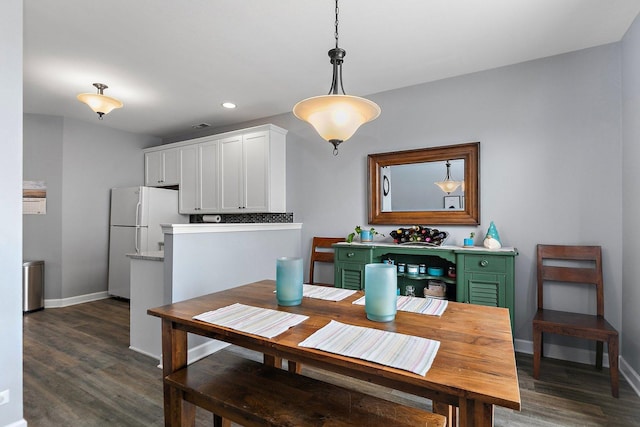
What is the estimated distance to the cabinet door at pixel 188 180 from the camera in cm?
452

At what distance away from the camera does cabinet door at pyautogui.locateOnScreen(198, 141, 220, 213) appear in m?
4.31

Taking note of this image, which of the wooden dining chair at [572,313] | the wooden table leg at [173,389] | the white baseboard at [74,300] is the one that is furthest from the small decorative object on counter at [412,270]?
the white baseboard at [74,300]

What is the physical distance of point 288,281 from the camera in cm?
150

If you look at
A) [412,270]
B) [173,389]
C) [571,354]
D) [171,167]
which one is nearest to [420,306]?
[173,389]

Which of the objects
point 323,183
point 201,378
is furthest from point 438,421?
point 323,183

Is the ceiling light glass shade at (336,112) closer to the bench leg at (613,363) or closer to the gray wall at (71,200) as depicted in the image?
the bench leg at (613,363)

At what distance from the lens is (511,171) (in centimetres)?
283

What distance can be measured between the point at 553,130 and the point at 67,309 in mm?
5744

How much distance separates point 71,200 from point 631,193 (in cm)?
603

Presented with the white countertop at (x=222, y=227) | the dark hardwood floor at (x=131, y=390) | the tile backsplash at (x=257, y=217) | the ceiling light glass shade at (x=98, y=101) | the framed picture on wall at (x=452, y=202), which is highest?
the ceiling light glass shade at (x=98, y=101)

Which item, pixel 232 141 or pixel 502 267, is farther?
pixel 232 141

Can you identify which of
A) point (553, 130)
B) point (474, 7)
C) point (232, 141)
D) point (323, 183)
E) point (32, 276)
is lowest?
point (32, 276)

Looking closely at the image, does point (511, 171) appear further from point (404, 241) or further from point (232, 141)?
point (232, 141)

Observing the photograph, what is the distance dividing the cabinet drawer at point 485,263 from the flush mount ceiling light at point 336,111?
1651 mm
